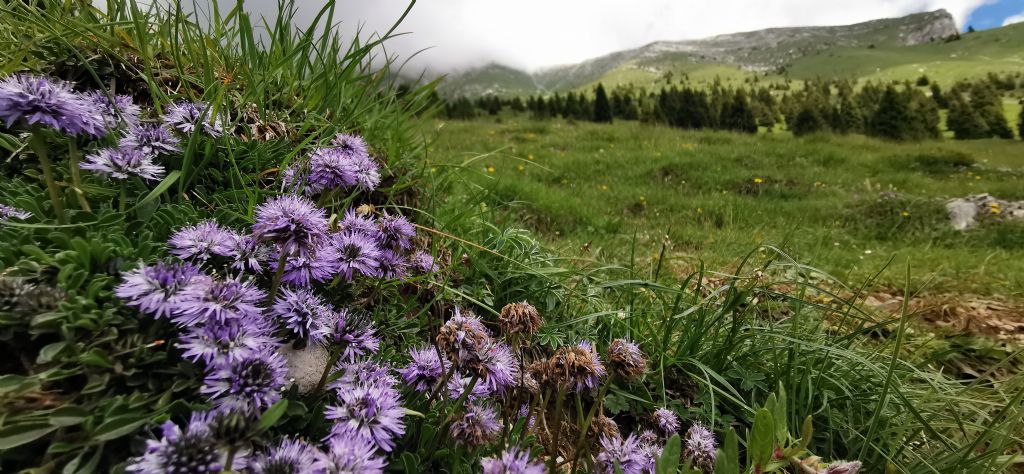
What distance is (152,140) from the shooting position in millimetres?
1752

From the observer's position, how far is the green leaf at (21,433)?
3.08 feet

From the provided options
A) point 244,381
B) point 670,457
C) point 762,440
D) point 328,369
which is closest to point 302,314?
point 328,369

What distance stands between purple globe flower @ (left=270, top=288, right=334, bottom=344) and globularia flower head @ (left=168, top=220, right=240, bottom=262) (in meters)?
0.22

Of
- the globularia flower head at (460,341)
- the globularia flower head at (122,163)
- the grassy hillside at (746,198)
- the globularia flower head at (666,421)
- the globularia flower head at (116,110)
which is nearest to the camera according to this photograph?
the globularia flower head at (460,341)

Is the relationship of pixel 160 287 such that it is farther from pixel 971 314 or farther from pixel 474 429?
pixel 971 314

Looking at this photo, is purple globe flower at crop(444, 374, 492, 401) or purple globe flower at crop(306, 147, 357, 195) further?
purple globe flower at crop(306, 147, 357, 195)

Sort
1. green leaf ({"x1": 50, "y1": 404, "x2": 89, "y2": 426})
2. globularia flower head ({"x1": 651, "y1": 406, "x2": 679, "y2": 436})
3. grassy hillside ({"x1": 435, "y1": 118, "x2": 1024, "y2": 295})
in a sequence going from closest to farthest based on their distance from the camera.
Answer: green leaf ({"x1": 50, "y1": 404, "x2": 89, "y2": 426})
globularia flower head ({"x1": 651, "y1": 406, "x2": 679, "y2": 436})
grassy hillside ({"x1": 435, "y1": 118, "x2": 1024, "y2": 295})

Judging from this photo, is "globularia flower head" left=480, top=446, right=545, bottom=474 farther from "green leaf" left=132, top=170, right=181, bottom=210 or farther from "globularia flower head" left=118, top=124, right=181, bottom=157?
"globularia flower head" left=118, top=124, right=181, bottom=157

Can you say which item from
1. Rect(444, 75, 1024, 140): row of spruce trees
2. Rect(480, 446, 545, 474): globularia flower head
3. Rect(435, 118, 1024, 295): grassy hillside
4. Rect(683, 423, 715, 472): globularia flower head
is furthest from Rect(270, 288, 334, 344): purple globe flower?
Rect(444, 75, 1024, 140): row of spruce trees

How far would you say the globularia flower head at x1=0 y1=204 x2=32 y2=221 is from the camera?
4.61 feet

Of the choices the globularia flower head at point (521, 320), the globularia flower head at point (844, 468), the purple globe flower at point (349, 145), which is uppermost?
the purple globe flower at point (349, 145)

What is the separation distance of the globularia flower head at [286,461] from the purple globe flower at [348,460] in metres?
0.02

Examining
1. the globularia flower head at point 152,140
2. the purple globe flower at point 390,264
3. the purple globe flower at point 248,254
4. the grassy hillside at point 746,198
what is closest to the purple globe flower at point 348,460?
the purple globe flower at point 248,254

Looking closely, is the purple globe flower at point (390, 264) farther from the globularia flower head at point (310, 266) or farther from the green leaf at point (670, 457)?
the green leaf at point (670, 457)
